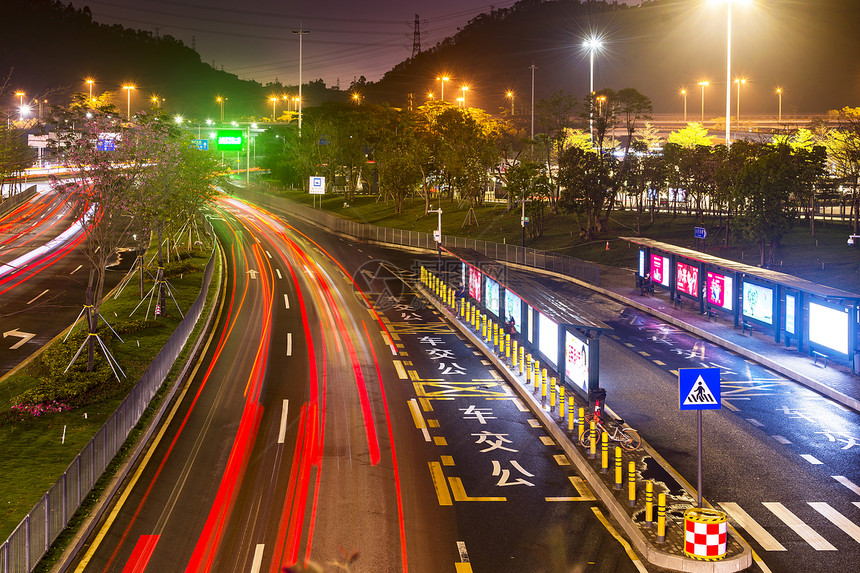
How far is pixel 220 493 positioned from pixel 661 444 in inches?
449

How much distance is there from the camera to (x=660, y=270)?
140ft

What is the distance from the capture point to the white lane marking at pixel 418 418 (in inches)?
836

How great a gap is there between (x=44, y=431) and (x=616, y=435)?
619 inches

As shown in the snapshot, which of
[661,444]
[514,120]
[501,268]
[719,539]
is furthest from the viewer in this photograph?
[514,120]

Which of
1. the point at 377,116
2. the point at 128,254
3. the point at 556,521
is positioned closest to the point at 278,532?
the point at 556,521

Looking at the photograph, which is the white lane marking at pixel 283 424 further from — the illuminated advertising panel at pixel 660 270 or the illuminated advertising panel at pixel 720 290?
the illuminated advertising panel at pixel 660 270

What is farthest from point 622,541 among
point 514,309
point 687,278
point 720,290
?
point 687,278

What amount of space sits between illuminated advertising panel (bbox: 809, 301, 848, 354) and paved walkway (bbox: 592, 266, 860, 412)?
0.82 meters

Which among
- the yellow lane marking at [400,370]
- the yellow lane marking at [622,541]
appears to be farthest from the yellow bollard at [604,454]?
the yellow lane marking at [400,370]

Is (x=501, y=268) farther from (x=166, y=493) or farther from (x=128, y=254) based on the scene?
(x=128, y=254)

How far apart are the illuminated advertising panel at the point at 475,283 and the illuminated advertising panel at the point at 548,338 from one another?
452 inches

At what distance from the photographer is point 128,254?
61156 mm

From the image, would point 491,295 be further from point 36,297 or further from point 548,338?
point 36,297

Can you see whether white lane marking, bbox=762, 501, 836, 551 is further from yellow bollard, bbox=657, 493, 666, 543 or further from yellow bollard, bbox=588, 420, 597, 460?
yellow bollard, bbox=588, 420, 597, 460
